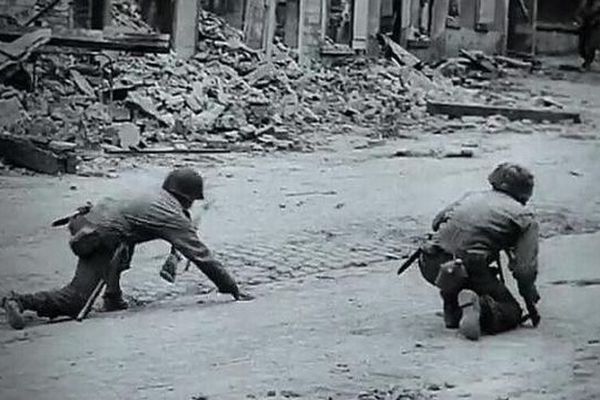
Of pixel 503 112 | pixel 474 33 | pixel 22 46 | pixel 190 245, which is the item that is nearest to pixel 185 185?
pixel 190 245

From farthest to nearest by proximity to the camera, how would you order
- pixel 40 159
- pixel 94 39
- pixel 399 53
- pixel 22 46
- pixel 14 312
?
pixel 399 53
pixel 40 159
pixel 94 39
pixel 22 46
pixel 14 312

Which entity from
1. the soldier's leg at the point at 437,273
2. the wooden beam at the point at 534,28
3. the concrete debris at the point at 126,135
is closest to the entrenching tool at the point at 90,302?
the soldier's leg at the point at 437,273

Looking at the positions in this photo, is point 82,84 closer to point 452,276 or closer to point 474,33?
point 452,276

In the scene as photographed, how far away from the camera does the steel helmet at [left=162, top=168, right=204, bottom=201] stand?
4.21 metres

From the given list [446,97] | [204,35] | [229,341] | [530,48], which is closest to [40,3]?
[229,341]

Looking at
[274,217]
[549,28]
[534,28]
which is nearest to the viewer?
[274,217]

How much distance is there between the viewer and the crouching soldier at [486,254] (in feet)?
13.0

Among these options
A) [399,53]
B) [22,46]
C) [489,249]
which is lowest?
[489,249]

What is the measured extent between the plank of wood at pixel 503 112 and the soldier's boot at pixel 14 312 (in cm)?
593

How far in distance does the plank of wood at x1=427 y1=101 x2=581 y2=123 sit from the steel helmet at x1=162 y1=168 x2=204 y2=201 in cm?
556

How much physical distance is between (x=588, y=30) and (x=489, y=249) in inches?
385

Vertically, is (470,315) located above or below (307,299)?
above

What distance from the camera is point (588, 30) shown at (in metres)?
13.3

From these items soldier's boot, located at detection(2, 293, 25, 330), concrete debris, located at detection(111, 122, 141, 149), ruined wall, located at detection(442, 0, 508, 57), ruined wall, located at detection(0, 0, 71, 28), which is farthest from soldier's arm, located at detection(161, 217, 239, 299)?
ruined wall, located at detection(442, 0, 508, 57)
